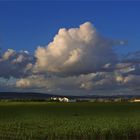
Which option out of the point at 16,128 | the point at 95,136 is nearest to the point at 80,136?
the point at 95,136

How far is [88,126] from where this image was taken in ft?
165

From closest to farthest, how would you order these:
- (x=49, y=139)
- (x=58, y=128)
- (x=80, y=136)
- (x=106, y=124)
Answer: (x=49, y=139) < (x=80, y=136) < (x=58, y=128) < (x=106, y=124)

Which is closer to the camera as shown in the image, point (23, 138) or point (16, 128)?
point (23, 138)

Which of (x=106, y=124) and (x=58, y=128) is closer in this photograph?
(x=58, y=128)

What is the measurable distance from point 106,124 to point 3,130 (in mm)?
12204

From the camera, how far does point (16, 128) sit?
49.2 meters

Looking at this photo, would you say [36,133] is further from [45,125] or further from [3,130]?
[45,125]

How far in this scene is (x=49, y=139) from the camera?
41938 millimetres

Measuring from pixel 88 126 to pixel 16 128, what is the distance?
7924mm

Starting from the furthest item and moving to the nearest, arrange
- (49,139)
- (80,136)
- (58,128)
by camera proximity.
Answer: (58,128), (80,136), (49,139)

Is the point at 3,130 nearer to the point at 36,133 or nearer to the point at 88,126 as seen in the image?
the point at 36,133

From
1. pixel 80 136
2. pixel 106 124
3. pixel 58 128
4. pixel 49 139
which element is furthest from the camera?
pixel 106 124

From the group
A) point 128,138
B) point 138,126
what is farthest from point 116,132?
point 138,126

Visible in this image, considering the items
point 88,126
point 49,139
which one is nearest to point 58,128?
point 88,126
